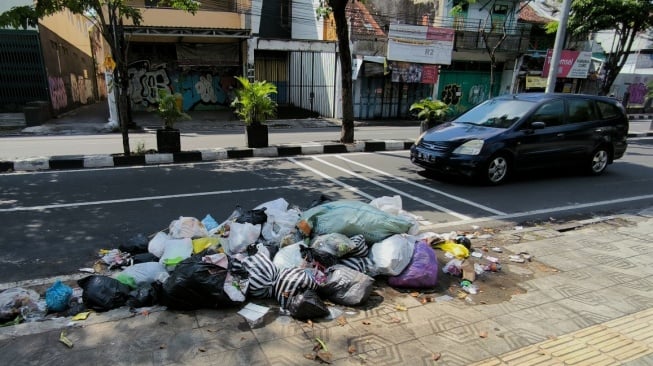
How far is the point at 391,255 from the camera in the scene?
372 cm

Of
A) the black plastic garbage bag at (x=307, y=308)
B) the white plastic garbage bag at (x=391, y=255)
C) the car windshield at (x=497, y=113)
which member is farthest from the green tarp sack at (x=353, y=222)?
the car windshield at (x=497, y=113)

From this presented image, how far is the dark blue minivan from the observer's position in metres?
7.20

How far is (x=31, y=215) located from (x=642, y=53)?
43.7 m

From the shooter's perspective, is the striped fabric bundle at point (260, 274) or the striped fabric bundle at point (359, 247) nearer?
the striped fabric bundle at point (260, 274)

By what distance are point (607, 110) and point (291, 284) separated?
8.38m

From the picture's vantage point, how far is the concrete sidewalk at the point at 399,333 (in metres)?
2.72

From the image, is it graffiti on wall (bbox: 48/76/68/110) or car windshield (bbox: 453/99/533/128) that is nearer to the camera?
car windshield (bbox: 453/99/533/128)

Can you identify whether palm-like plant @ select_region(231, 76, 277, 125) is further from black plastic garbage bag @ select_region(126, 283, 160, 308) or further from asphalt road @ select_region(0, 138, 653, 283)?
black plastic garbage bag @ select_region(126, 283, 160, 308)

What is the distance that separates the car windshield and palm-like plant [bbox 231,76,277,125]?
14.6 feet

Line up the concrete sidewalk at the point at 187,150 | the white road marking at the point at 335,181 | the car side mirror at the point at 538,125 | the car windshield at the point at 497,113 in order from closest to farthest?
the white road marking at the point at 335,181 → the car side mirror at the point at 538,125 → the car windshield at the point at 497,113 → the concrete sidewalk at the point at 187,150

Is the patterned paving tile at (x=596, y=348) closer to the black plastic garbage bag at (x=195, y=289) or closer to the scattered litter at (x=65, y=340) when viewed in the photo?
the black plastic garbage bag at (x=195, y=289)

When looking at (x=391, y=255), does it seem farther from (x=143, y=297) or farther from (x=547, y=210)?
(x=547, y=210)

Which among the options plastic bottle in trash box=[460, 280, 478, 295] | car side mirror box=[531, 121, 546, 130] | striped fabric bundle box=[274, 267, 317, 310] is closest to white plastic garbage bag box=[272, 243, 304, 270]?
striped fabric bundle box=[274, 267, 317, 310]

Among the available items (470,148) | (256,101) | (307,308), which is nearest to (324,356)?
(307,308)
